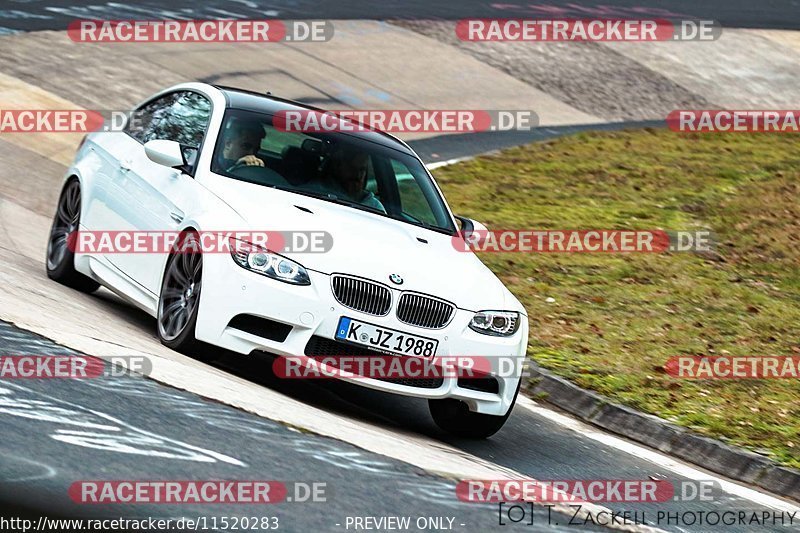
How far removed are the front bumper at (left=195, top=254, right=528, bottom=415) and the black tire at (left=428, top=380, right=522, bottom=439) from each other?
0.51 m

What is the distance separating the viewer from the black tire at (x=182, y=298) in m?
8.00

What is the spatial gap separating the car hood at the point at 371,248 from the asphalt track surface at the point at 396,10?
1249 centimetres

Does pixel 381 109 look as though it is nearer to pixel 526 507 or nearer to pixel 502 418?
pixel 502 418

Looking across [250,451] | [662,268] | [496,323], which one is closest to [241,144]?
[496,323]

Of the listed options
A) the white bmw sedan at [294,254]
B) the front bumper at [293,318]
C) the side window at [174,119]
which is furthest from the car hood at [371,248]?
the side window at [174,119]

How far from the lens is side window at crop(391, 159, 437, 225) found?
9094 millimetres

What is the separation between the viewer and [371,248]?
7992 mm

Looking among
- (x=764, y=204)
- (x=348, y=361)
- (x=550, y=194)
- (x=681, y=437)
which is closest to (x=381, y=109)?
(x=550, y=194)

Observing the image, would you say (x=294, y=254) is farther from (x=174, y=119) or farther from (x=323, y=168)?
(x=174, y=119)

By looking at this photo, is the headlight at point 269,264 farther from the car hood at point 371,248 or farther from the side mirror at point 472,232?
the side mirror at point 472,232

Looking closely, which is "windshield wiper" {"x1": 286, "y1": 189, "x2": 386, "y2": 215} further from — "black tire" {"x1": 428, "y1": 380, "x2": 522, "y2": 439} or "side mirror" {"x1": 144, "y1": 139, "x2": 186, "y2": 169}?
"black tire" {"x1": 428, "y1": 380, "x2": 522, "y2": 439}

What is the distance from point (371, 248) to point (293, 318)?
0.68 metres

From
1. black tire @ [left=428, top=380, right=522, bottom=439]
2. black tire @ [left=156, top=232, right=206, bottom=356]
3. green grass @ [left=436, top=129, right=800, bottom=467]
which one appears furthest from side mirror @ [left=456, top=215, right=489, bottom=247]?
black tire @ [left=156, top=232, right=206, bottom=356]

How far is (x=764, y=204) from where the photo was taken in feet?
58.4
